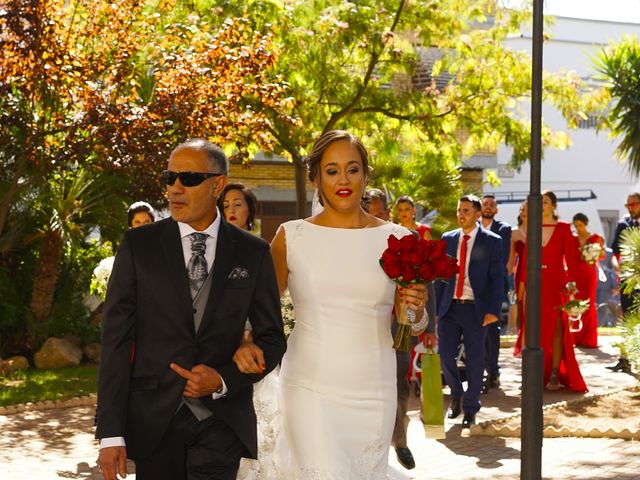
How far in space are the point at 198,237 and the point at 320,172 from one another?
1279 millimetres

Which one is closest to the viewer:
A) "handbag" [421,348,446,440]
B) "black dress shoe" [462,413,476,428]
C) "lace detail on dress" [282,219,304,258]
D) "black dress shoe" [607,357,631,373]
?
"lace detail on dress" [282,219,304,258]

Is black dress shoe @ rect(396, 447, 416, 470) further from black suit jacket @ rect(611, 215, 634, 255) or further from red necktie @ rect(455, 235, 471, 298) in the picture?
black suit jacket @ rect(611, 215, 634, 255)

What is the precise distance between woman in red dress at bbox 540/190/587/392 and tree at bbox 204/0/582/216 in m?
7.06

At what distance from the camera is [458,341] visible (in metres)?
12.0

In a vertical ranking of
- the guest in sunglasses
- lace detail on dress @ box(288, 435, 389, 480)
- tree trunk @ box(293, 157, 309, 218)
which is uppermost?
tree trunk @ box(293, 157, 309, 218)

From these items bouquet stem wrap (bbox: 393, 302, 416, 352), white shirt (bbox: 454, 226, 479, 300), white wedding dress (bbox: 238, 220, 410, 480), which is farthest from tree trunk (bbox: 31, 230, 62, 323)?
bouquet stem wrap (bbox: 393, 302, 416, 352)

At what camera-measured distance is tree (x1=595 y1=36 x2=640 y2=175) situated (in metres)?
27.6

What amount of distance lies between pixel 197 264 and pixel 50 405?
9.38m

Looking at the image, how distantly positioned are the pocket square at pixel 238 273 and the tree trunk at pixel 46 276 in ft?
→ 45.9

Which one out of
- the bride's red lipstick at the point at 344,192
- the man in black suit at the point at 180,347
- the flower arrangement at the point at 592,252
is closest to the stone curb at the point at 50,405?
the flower arrangement at the point at 592,252

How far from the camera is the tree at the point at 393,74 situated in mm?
20766

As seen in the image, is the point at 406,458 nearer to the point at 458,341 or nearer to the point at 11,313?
the point at 458,341

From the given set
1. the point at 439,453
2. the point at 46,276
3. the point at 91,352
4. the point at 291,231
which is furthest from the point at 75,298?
the point at 291,231

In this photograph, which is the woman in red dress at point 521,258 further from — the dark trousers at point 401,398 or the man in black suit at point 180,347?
the man in black suit at point 180,347
